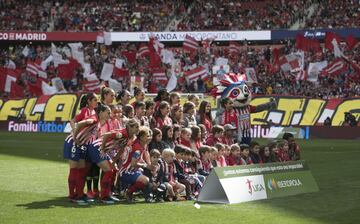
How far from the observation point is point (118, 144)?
1291cm

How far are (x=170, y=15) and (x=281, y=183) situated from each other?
156 feet

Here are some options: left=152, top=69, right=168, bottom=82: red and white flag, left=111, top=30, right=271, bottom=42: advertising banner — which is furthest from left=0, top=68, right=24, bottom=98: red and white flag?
left=111, top=30, right=271, bottom=42: advertising banner

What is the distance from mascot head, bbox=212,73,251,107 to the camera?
17047mm

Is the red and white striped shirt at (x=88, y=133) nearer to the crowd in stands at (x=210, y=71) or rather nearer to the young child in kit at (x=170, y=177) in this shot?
the young child in kit at (x=170, y=177)

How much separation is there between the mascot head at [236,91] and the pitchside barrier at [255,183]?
2.99m

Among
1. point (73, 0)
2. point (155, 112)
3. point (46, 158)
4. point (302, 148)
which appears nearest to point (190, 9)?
point (73, 0)

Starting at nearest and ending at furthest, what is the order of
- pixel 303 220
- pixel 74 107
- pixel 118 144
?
pixel 303 220
pixel 118 144
pixel 74 107

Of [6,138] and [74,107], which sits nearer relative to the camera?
[6,138]

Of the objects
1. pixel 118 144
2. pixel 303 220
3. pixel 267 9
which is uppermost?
pixel 267 9

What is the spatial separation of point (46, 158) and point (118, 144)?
983cm

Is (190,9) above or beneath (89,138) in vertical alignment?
above

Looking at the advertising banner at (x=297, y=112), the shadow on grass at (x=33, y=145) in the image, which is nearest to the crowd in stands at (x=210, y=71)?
the advertising banner at (x=297, y=112)

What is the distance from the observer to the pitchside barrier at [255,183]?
12648 millimetres

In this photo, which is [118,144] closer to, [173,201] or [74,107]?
[173,201]
